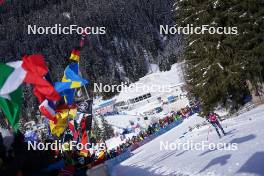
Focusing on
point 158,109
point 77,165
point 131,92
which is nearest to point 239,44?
point 77,165

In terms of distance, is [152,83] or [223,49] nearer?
[223,49]

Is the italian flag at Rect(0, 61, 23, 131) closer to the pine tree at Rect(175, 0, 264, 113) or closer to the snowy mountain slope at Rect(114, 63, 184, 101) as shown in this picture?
the pine tree at Rect(175, 0, 264, 113)

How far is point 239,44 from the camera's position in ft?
87.9

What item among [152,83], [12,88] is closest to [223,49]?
[12,88]

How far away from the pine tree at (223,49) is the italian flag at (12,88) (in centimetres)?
2113

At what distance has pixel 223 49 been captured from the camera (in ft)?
90.1

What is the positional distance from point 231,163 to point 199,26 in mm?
17798

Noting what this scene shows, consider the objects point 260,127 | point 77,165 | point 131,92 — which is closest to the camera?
point 77,165

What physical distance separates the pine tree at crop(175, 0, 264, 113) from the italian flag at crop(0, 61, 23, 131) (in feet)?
69.3

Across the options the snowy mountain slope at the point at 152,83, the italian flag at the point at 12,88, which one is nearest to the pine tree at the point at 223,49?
the italian flag at the point at 12,88

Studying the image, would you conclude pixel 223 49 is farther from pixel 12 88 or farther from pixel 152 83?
pixel 152 83

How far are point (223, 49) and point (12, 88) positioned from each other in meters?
22.3

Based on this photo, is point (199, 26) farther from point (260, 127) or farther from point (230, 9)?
point (260, 127)

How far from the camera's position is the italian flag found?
6980 mm
